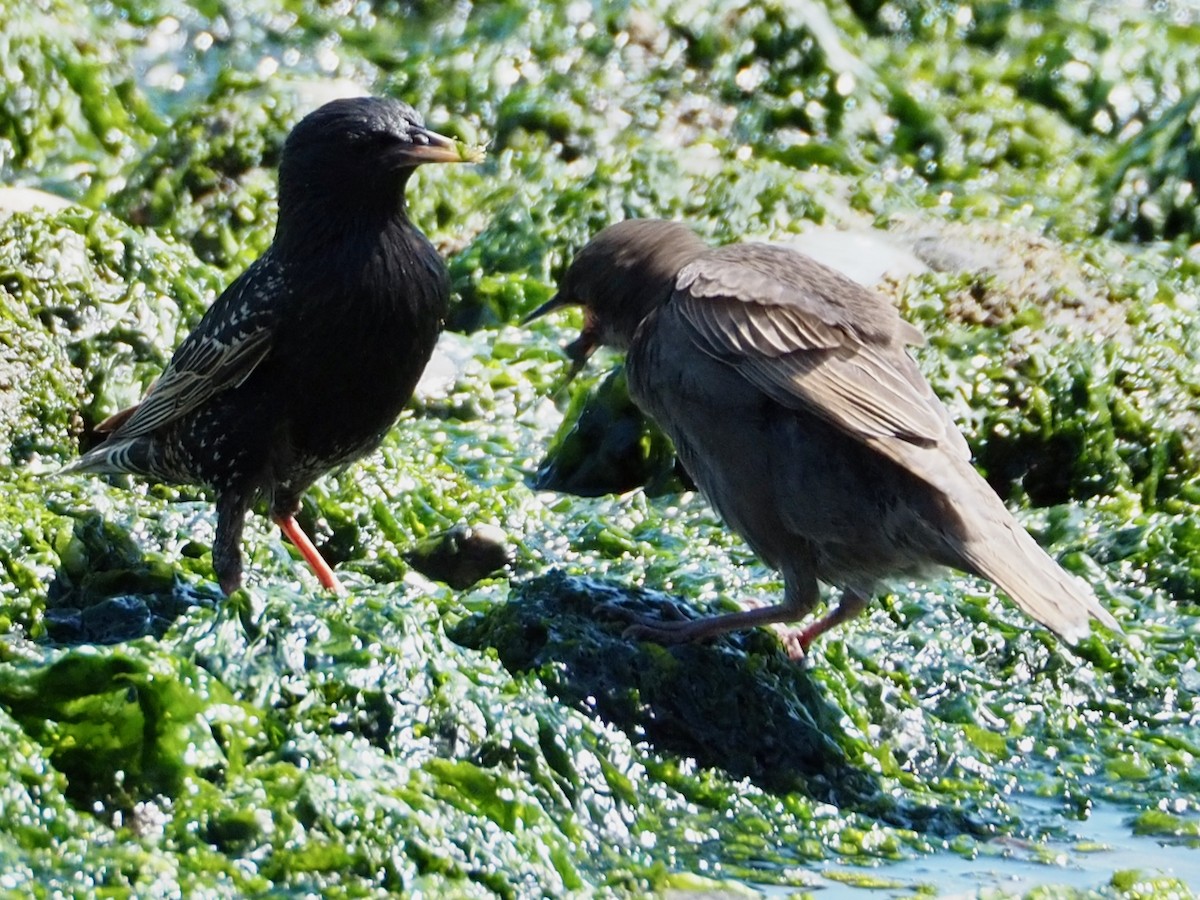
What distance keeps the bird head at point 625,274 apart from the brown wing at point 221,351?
45.7 inches

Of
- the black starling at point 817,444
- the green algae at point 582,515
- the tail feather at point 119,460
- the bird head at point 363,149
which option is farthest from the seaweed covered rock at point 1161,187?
the tail feather at point 119,460

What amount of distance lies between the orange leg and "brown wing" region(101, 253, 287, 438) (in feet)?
1.85

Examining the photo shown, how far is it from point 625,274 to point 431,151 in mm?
878

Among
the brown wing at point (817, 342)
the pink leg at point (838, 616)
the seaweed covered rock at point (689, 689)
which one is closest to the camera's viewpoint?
the seaweed covered rock at point (689, 689)

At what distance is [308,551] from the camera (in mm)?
6746

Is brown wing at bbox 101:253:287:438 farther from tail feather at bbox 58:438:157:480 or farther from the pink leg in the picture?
the pink leg

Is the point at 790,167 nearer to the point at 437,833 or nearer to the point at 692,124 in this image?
the point at 692,124

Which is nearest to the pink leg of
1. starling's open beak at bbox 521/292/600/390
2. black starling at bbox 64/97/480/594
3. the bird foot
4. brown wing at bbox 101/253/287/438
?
the bird foot

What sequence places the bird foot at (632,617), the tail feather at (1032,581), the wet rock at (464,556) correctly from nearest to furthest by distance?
the tail feather at (1032,581) < the bird foot at (632,617) < the wet rock at (464,556)

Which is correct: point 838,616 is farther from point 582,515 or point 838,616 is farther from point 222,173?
point 222,173

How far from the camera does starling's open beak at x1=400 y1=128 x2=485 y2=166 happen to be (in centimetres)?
624

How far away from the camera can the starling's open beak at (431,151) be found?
6.24 metres

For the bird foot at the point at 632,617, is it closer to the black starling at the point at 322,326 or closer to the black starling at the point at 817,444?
the black starling at the point at 817,444

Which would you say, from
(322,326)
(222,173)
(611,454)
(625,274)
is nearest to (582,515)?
(611,454)
